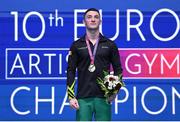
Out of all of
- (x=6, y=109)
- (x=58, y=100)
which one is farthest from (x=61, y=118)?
(x=6, y=109)

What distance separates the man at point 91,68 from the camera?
5.73m

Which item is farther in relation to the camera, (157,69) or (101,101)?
(157,69)

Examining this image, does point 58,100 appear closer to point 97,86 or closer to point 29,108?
point 29,108

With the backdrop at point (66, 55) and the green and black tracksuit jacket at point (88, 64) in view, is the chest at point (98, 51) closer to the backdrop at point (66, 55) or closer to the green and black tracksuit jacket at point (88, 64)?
the green and black tracksuit jacket at point (88, 64)

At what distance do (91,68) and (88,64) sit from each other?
0.05m

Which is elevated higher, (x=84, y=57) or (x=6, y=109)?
(x=84, y=57)

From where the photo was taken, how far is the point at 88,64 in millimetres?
5805

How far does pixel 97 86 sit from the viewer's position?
5.77 meters

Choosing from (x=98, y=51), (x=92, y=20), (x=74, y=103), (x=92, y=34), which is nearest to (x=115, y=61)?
(x=98, y=51)

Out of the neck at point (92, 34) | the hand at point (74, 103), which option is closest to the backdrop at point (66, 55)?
the neck at point (92, 34)

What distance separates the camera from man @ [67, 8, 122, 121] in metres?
5.73

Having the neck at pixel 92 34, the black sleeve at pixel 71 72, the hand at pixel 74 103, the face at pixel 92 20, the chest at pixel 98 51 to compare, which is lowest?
the hand at pixel 74 103

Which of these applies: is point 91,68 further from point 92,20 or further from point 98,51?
point 92,20

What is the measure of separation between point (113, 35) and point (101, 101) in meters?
1.98
